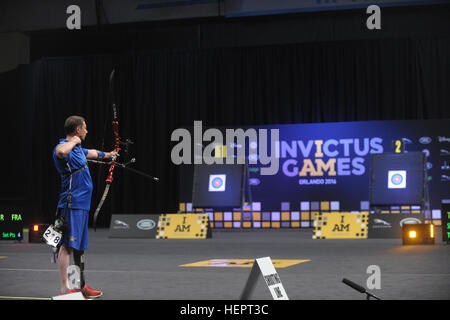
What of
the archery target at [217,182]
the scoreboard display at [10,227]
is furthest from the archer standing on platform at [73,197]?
the archery target at [217,182]

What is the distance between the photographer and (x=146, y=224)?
12.8 metres

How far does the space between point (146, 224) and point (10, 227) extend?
A: 244 cm

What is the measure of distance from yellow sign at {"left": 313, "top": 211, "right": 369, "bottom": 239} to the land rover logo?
2.95 m

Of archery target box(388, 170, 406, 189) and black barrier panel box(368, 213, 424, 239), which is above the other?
archery target box(388, 170, 406, 189)

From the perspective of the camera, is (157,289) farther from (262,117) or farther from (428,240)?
(262,117)

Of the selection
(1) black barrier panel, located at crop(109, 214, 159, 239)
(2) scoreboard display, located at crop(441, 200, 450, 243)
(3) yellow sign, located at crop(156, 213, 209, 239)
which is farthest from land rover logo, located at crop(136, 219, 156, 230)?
(2) scoreboard display, located at crop(441, 200, 450, 243)

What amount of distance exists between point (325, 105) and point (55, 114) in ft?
21.3

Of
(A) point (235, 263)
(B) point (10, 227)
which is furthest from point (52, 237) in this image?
(B) point (10, 227)

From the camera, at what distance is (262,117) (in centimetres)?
1580

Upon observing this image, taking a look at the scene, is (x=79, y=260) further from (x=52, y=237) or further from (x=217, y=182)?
(x=217, y=182)

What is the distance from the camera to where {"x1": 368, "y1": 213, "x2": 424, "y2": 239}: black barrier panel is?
11.2m

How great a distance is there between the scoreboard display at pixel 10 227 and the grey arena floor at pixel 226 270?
0.17 m

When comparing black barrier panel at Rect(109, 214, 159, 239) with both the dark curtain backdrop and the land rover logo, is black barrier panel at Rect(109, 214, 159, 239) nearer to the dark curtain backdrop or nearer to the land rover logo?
the land rover logo
